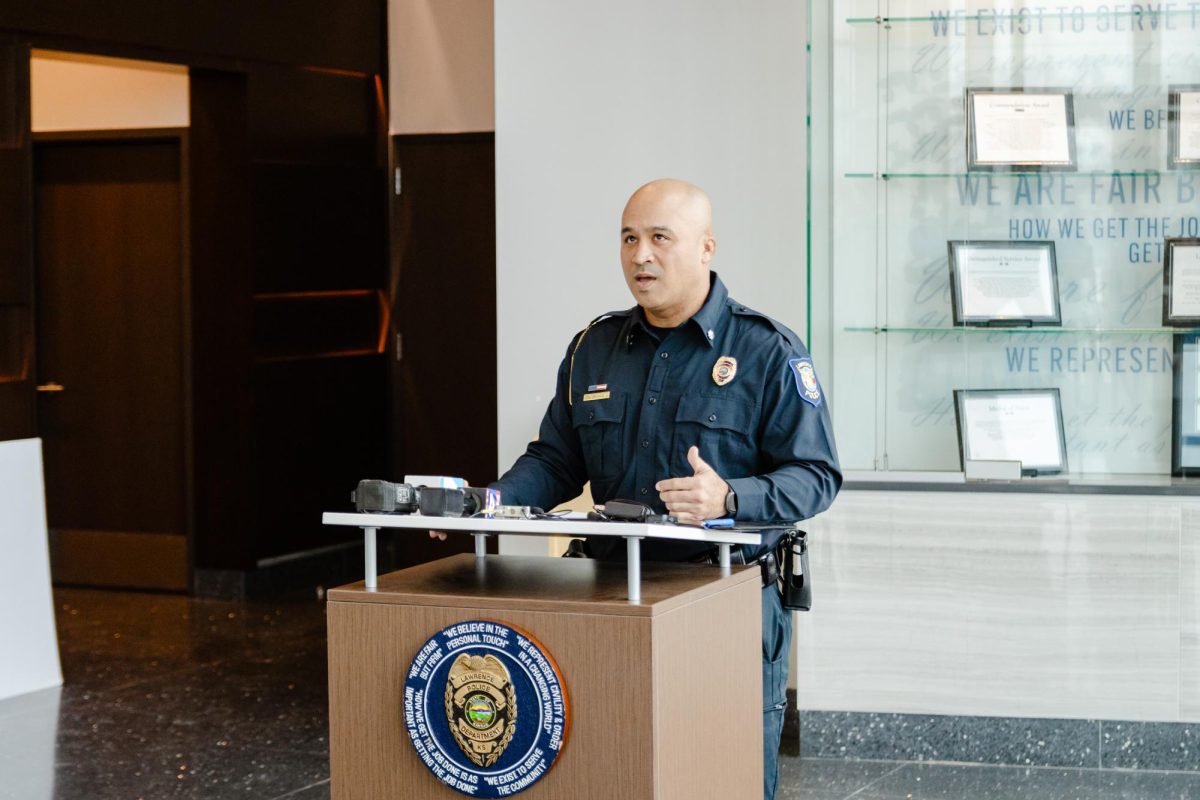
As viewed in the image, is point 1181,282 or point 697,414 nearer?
point 697,414

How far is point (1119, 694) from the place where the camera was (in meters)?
4.59

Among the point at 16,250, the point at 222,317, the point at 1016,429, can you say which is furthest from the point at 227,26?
the point at 1016,429

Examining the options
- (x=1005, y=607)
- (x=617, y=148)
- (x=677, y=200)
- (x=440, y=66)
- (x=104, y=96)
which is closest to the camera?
(x=677, y=200)

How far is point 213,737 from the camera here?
5.05 meters

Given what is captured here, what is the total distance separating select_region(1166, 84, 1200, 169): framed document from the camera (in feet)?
15.2

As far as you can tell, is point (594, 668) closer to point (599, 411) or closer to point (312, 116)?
point (599, 411)

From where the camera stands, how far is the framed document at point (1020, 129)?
468cm

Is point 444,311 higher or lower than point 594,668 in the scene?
higher

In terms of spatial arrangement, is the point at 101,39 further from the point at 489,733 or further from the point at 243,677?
the point at 489,733

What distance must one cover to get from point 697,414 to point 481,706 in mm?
797

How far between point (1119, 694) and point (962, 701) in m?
0.46

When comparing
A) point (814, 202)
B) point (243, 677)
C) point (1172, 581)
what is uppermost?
point (814, 202)

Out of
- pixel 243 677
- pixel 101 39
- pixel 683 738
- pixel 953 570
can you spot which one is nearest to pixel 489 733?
pixel 683 738

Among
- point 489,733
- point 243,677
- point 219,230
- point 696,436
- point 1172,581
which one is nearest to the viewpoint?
point 489,733
